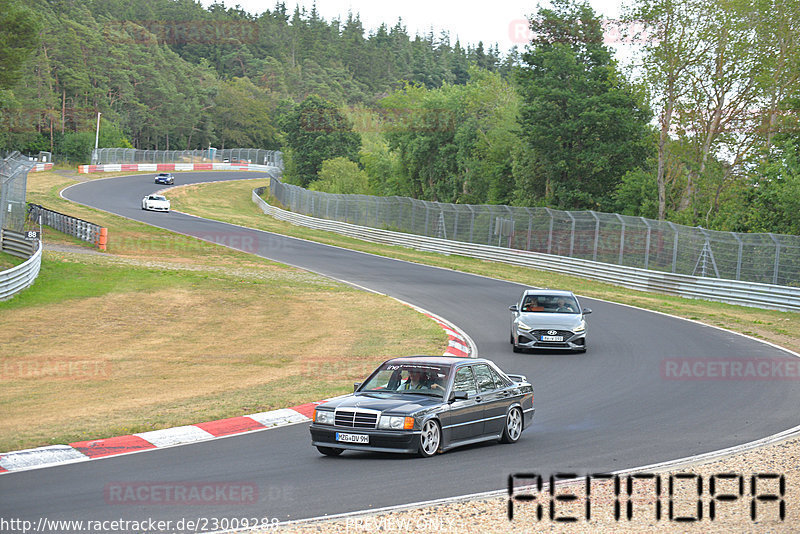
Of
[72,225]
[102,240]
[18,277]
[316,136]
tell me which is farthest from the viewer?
[316,136]

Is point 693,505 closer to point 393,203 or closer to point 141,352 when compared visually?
point 141,352

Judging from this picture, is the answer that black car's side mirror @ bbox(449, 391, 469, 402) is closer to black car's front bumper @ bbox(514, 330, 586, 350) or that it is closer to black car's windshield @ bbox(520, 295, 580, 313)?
black car's front bumper @ bbox(514, 330, 586, 350)

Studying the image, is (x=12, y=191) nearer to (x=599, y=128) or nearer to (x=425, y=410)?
(x=425, y=410)

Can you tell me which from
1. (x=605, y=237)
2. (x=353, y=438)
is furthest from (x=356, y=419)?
(x=605, y=237)

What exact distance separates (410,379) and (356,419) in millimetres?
1257

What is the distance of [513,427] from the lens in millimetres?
12109

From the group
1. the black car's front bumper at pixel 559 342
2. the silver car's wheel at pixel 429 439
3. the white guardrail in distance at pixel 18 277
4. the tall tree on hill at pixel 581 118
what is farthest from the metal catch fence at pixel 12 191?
the tall tree on hill at pixel 581 118

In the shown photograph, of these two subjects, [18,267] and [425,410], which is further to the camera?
[18,267]

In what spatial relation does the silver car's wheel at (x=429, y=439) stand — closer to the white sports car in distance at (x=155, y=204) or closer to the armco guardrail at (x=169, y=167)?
the white sports car in distance at (x=155, y=204)

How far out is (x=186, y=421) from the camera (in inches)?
513

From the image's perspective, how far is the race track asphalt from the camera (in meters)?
8.52

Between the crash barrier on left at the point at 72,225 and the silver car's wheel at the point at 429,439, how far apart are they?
3598cm

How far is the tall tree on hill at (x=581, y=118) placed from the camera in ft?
176

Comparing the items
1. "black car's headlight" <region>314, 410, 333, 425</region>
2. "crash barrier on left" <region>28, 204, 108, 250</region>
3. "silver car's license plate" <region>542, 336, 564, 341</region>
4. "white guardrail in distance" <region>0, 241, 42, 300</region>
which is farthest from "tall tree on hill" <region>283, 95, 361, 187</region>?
"black car's headlight" <region>314, 410, 333, 425</region>
